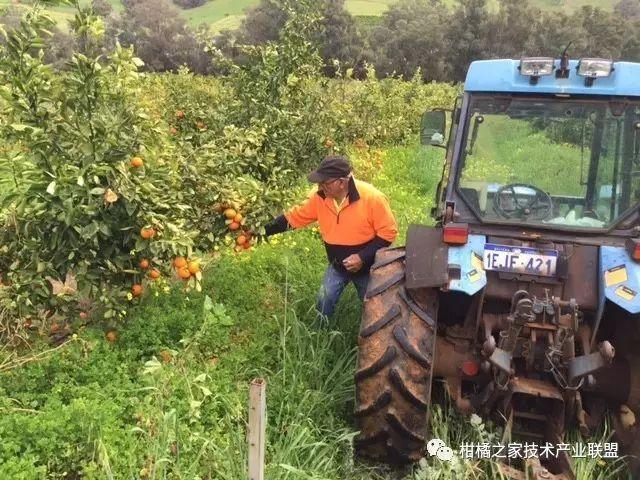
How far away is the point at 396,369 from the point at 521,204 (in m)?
1.41

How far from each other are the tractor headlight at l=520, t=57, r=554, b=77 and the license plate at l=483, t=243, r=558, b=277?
3.44 ft

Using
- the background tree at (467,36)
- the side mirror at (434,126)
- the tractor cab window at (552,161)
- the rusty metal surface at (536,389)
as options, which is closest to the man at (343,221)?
the side mirror at (434,126)

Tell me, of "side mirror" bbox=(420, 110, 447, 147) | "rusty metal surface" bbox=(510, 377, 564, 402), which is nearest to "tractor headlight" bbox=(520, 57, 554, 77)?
"side mirror" bbox=(420, 110, 447, 147)

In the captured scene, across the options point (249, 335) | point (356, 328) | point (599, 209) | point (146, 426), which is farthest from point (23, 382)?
point (599, 209)

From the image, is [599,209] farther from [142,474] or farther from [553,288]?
[142,474]

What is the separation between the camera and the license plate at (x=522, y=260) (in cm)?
338

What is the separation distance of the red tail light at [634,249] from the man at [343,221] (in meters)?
1.54

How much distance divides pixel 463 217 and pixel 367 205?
73 centimetres

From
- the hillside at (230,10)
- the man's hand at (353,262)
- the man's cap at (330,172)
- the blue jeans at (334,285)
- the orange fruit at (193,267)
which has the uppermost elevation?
the man's cap at (330,172)

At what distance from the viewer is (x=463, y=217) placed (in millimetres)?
3863

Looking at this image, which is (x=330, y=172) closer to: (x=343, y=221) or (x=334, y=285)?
(x=343, y=221)

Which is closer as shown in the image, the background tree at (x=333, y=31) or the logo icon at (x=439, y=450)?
the logo icon at (x=439, y=450)

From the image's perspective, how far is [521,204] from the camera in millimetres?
3875

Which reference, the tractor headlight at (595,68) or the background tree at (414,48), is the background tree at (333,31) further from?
the tractor headlight at (595,68)
